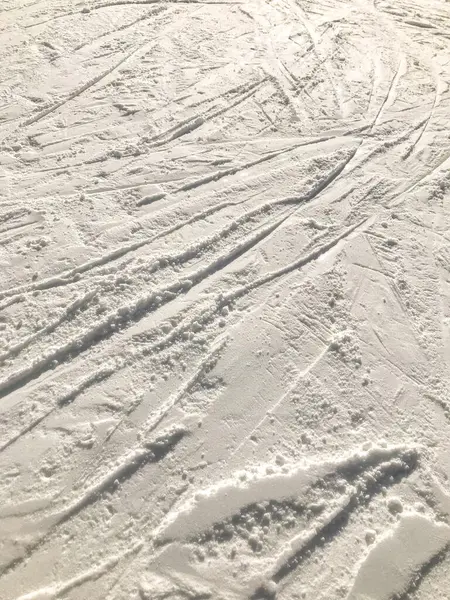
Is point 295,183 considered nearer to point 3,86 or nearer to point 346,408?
point 346,408

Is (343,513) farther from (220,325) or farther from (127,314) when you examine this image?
(127,314)

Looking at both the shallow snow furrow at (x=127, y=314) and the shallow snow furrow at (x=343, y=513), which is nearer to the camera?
the shallow snow furrow at (x=343, y=513)

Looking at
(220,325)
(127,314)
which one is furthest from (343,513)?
(127,314)

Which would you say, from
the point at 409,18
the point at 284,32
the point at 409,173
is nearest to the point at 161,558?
the point at 409,173

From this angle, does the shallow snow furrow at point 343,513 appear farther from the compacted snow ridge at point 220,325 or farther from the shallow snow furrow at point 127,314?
the shallow snow furrow at point 127,314

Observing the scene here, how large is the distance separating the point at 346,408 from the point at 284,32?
479 cm

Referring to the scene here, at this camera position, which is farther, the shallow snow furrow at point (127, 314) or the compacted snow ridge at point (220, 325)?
the shallow snow furrow at point (127, 314)

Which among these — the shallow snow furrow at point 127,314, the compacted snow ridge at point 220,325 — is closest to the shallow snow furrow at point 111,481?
the compacted snow ridge at point 220,325

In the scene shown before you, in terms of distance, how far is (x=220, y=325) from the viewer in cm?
285

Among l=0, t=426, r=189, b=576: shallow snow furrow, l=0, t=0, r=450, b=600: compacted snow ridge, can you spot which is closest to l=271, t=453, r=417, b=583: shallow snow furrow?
l=0, t=0, r=450, b=600: compacted snow ridge

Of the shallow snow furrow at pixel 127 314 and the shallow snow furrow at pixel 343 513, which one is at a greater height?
the shallow snow furrow at pixel 127 314

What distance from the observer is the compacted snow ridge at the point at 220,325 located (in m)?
2.09

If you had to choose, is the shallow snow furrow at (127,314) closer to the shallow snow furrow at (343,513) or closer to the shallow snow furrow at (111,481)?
the shallow snow furrow at (111,481)

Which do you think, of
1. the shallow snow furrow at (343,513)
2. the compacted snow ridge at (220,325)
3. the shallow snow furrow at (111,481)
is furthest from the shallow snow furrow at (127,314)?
the shallow snow furrow at (343,513)
